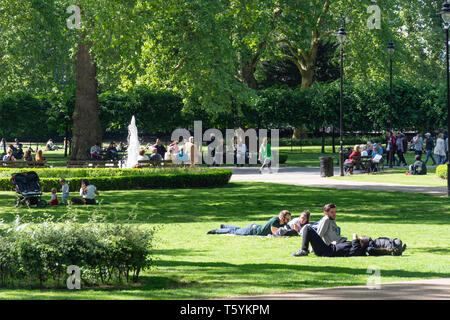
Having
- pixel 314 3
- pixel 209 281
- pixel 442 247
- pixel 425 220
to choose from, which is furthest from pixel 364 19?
pixel 209 281

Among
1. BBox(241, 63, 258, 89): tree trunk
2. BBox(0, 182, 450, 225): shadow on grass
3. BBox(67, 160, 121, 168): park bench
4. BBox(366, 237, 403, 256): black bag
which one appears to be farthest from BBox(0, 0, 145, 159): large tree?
BBox(241, 63, 258, 89): tree trunk

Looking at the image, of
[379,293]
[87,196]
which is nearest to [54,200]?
[87,196]

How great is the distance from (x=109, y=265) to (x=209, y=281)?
56.4 inches

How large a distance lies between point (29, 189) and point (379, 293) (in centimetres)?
1553

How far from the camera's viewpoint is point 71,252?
10.1 meters

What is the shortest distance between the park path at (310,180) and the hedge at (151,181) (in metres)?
2.71

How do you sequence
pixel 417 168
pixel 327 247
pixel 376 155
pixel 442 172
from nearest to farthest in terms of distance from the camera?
pixel 327 247 → pixel 442 172 → pixel 417 168 → pixel 376 155

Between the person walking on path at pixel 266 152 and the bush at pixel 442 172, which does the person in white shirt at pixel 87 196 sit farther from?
the bush at pixel 442 172

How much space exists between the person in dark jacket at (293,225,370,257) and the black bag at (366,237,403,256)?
0.15 meters

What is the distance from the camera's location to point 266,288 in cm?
972

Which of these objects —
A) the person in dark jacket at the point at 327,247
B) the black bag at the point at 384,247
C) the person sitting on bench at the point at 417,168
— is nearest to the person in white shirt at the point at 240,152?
the person sitting on bench at the point at 417,168

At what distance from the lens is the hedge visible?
88.3ft

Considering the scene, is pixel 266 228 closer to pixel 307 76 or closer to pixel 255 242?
pixel 255 242

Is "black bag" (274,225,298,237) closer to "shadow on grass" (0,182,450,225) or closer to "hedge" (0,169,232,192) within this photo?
"shadow on grass" (0,182,450,225)
